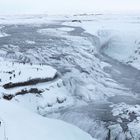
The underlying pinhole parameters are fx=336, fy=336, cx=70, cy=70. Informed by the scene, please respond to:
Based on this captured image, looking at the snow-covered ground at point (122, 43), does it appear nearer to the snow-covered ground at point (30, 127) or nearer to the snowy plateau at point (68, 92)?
the snowy plateau at point (68, 92)

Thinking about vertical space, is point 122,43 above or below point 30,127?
below

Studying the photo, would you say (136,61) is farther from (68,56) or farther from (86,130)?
(86,130)

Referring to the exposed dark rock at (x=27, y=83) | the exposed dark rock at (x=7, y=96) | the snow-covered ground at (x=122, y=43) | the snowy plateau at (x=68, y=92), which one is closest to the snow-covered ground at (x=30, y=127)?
the snowy plateau at (x=68, y=92)

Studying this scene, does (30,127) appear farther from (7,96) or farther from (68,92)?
(68,92)

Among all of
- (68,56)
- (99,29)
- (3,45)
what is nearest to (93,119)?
(68,56)

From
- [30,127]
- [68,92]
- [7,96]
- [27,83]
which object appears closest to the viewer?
[30,127]

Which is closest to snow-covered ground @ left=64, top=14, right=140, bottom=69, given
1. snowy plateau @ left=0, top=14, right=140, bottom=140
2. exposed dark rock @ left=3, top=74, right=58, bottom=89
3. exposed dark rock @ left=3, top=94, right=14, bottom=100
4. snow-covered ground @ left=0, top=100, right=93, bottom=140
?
snowy plateau @ left=0, top=14, right=140, bottom=140

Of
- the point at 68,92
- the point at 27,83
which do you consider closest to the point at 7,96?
the point at 27,83

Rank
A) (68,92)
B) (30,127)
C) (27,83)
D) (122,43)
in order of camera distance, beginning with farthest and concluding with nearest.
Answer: (122,43) < (68,92) < (27,83) < (30,127)

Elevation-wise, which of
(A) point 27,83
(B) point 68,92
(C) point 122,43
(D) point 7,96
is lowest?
(B) point 68,92
